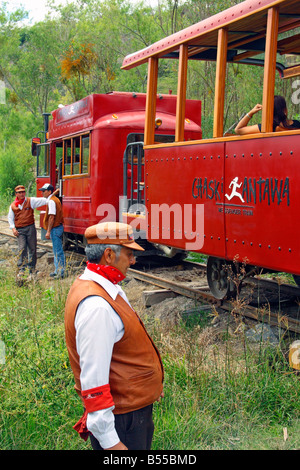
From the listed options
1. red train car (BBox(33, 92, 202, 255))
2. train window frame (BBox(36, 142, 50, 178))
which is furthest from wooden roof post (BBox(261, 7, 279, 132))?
train window frame (BBox(36, 142, 50, 178))

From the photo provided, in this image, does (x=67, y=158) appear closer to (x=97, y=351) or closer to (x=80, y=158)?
(x=80, y=158)

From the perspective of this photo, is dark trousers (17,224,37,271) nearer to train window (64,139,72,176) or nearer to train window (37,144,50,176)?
train window (64,139,72,176)

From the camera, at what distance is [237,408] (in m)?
4.54

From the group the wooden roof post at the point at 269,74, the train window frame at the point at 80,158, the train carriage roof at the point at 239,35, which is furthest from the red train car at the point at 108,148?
the wooden roof post at the point at 269,74

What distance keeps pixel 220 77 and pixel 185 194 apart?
1.45 m

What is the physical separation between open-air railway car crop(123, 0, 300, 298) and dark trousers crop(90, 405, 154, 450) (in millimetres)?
2725

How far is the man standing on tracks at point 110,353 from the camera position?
2.74 meters

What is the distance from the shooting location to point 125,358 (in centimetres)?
298

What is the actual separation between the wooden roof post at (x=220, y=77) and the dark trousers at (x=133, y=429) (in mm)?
3960

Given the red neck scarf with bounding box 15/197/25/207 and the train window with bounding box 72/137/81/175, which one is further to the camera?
the train window with bounding box 72/137/81/175

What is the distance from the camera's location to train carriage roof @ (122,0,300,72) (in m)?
5.68

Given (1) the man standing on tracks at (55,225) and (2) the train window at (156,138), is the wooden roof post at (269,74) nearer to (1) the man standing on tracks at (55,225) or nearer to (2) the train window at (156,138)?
(2) the train window at (156,138)
